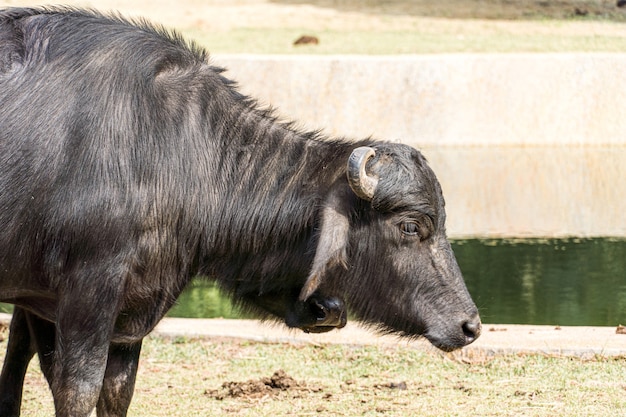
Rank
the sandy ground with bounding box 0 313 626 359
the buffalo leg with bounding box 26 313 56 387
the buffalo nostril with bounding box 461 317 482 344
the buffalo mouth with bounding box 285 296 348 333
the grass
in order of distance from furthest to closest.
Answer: the sandy ground with bounding box 0 313 626 359
the grass
the buffalo leg with bounding box 26 313 56 387
the buffalo mouth with bounding box 285 296 348 333
the buffalo nostril with bounding box 461 317 482 344

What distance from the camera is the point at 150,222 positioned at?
6.16 m

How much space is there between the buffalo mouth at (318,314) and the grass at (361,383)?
1.03 m

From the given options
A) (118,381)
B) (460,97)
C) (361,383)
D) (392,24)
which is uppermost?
(118,381)

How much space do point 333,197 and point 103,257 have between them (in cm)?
120

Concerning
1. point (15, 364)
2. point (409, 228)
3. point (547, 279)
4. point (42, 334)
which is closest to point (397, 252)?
point (409, 228)

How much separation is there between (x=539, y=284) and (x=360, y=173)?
6603 millimetres

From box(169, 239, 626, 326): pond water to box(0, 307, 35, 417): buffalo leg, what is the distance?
3.77m

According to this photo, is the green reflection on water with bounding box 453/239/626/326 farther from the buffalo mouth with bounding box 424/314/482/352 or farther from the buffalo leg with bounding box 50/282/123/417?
the buffalo leg with bounding box 50/282/123/417

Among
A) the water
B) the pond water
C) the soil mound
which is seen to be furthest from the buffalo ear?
the pond water

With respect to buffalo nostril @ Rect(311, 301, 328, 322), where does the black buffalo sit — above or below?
above

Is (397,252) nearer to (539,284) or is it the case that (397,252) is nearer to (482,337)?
(482,337)

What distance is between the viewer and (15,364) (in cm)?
724

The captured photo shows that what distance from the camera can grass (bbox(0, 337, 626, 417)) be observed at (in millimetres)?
7504

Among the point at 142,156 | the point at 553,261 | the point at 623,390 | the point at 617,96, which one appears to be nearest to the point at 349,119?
the point at 617,96
